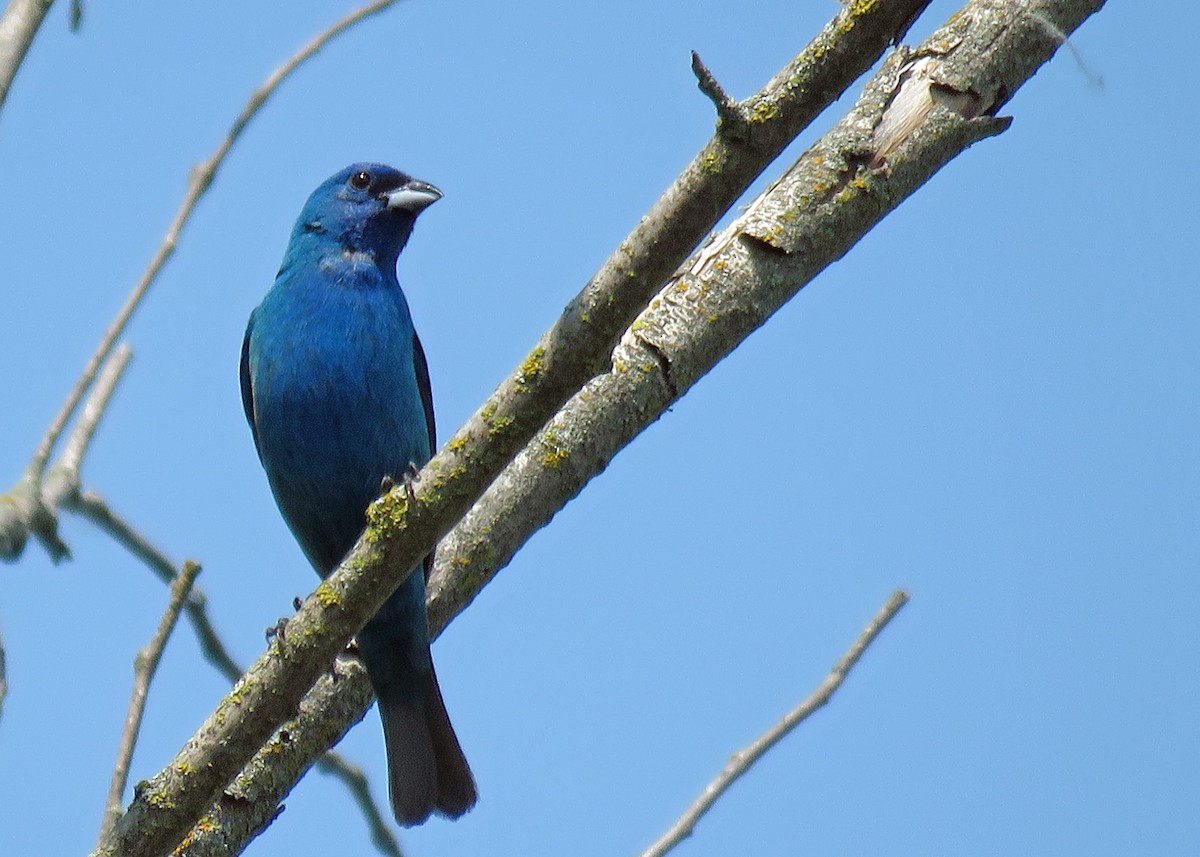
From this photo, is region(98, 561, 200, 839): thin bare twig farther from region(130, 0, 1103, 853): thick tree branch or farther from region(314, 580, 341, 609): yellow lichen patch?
region(130, 0, 1103, 853): thick tree branch

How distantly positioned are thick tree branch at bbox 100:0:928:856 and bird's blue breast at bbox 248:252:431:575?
2.61m

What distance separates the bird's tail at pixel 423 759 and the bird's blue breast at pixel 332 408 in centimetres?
84

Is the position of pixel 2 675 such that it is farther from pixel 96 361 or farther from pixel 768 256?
pixel 768 256

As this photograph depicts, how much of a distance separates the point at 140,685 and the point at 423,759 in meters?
2.75

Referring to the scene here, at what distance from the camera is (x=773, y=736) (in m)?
4.13

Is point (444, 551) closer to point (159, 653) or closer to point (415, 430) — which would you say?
point (159, 653)

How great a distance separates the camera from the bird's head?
7.56 metres

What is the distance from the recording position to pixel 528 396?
3688 mm

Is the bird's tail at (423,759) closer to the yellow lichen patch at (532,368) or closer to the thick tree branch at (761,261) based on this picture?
the thick tree branch at (761,261)

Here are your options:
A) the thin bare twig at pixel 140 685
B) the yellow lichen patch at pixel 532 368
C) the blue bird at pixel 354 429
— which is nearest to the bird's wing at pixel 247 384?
the blue bird at pixel 354 429

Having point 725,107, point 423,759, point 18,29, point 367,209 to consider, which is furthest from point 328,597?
point 367,209

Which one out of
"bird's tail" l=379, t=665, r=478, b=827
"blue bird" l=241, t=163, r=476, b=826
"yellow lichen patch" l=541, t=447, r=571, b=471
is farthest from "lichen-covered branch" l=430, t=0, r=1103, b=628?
"bird's tail" l=379, t=665, r=478, b=827

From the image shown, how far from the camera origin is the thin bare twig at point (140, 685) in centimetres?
369

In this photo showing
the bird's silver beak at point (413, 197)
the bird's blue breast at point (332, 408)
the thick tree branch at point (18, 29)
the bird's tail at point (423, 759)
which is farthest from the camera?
the bird's silver beak at point (413, 197)
